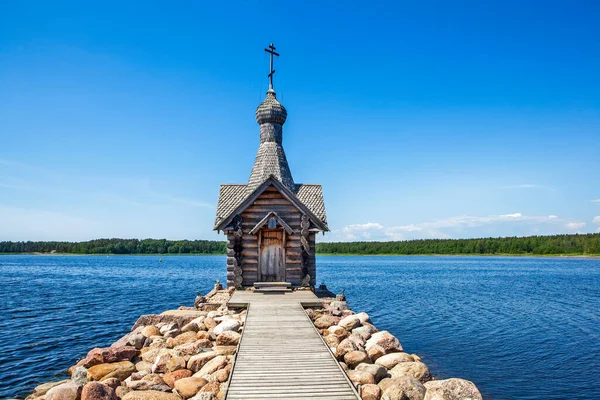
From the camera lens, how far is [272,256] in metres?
17.2

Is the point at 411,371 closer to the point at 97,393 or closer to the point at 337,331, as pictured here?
the point at 337,331

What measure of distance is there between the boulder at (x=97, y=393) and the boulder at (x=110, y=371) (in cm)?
189

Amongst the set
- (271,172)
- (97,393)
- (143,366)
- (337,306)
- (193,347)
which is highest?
(271,172)

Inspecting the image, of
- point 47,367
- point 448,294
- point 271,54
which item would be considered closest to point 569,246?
point 448,294

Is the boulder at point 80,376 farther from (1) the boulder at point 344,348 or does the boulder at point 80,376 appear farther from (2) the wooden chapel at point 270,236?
(2) the wooden chapel at point 270,236

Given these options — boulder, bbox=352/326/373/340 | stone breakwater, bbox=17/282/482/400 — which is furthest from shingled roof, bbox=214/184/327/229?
boulder, bbox=352/326/373/340

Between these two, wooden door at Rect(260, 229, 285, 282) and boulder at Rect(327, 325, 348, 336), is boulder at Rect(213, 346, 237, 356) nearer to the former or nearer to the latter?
boulder at Rect(327, 325, 348, 336)

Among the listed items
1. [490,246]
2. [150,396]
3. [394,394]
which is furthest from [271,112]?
[490,246]

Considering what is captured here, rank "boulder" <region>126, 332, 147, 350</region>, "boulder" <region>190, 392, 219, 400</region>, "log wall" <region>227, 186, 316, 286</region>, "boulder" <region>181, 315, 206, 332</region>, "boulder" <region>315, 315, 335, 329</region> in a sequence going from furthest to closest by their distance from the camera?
"log wall" <region>227, 186, 316, 286</region>
"boulder" <region>181, 315, 206, 332</region>
"boulder" <region>315, 315, 335, 329</region>
"boulder" <region>126, 332, 147, 350</region>
"boulder" <region>190, 392, 219, 400</region>

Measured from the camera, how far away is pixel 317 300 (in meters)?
14.2

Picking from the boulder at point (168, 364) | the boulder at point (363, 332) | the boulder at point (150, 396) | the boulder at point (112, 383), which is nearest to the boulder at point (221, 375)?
the boulder at point (150, 396)

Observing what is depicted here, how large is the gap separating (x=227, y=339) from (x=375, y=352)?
3728 millimetres

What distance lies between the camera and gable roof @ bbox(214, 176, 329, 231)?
54.9 ft

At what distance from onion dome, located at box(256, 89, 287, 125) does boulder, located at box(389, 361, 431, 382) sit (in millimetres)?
13868
